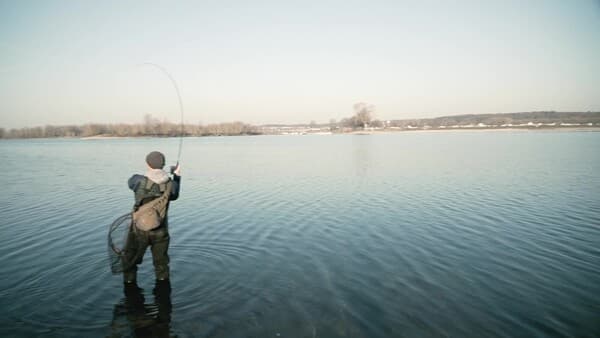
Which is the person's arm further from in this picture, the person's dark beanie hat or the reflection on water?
the reflection on water

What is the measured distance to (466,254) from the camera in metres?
8.08

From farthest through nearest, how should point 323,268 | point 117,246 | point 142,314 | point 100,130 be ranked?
point 100,130, point 323,268, point 117,246, point 142,314

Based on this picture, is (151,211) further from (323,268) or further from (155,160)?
(323,268)


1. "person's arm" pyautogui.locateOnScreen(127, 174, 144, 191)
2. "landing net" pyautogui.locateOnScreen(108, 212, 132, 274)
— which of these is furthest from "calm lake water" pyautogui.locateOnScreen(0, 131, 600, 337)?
"person's arm" pyautogui.locateOnScreen(127, 174, 144, 191)

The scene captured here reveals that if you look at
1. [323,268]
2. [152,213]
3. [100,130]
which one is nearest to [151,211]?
[152,213]

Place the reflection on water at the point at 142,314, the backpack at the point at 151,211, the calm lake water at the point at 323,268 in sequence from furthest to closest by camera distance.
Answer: the backpack at the point at 151,211 < the calm lake water at the point at 323,268 < the reflection on water at the point at 142,314

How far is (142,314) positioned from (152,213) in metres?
1.57

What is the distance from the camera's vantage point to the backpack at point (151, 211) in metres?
5.89

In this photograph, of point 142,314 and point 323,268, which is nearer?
point 142,314

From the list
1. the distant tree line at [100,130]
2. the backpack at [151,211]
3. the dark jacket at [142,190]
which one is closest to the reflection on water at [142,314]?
the backpack at [151,211]

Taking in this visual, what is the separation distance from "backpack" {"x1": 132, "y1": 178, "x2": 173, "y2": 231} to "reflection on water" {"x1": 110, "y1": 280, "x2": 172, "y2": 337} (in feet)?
3.83

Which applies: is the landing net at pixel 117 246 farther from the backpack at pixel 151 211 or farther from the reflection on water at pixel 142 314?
the backpack at pixel 151 211

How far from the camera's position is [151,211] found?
5.93 m

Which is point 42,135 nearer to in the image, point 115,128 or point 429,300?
point 115,128
